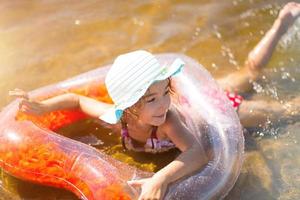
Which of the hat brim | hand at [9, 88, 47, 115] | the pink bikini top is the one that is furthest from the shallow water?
the hat brim

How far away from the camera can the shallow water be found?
3.97 metres

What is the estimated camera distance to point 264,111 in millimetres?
3736

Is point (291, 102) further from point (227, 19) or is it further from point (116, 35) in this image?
point (116, 35)

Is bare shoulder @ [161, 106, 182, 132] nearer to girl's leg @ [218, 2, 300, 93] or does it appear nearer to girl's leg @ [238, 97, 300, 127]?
girl's leg @ [238, 97, 300, 127]

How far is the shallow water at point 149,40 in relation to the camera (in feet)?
13.0

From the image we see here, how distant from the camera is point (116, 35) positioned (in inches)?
189

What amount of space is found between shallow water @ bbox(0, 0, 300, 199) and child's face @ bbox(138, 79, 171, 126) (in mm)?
834

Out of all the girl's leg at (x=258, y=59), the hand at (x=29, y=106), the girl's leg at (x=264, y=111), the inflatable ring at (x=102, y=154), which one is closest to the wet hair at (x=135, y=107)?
the inflatable ring at (x=102, y=154)

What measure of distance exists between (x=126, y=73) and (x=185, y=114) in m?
0.69

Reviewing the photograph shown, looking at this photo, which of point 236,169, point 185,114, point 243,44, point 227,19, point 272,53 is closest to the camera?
point 236,169

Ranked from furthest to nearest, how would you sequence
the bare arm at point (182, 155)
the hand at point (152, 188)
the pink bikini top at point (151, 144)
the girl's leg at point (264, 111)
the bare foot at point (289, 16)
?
the bare foot at point (289, 16) < the girl's leg at point (264, 111) < the pink bikini top at point (151, 144) < the bare arm at point (182, 155) < the hand at point (152, 188)

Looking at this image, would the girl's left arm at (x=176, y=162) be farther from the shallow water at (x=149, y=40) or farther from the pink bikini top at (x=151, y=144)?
the shallow water at (x=149, y=40)

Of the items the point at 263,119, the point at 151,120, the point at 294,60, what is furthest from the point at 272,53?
the point at 151,120

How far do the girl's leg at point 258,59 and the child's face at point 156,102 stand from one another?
1.15 m
